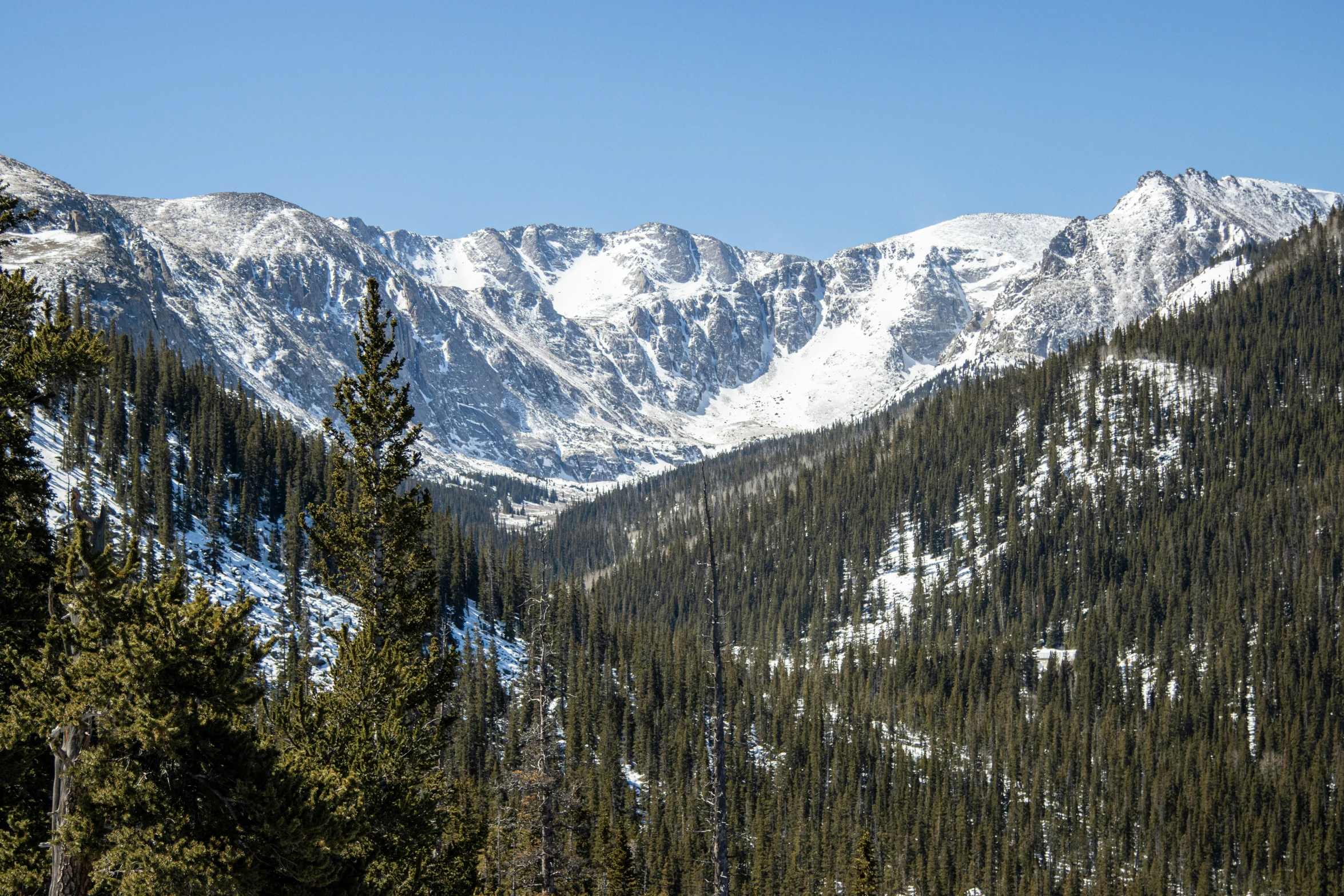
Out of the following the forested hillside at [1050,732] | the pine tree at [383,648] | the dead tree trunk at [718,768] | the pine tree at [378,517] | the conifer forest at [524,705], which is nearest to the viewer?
the conifer forest at [524,705]

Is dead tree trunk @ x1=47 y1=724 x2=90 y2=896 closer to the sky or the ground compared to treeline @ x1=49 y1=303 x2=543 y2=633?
closer to the ground

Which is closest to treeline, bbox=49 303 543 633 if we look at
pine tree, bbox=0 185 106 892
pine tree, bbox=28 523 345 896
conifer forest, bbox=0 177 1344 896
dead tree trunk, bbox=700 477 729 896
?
conifer forest, bbox=0 177 1344 896

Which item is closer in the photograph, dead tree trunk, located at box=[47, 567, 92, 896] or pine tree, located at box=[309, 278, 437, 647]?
dead tree trunk, located at box=[47, 567, 92, 896]

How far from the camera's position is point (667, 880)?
246 feet

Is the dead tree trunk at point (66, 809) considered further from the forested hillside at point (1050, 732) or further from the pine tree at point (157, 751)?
the forested hillside at point (1050, 732)

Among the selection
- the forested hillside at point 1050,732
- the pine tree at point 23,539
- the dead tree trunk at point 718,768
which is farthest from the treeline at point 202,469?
the dead tree trunk at point 718,768

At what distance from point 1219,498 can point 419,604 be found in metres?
212

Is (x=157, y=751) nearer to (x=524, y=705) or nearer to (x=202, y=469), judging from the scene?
(x=524, y=705)

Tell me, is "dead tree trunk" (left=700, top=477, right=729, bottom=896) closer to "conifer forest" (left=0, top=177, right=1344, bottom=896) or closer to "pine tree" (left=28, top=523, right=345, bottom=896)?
"conifer forest" (left=0, top=177, right=1344, bottom=896)

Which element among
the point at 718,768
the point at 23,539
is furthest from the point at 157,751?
the point at 718,768

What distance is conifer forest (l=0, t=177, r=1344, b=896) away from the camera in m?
15.5

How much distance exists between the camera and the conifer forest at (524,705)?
15.5 meters

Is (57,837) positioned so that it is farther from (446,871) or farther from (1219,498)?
(1219,498)

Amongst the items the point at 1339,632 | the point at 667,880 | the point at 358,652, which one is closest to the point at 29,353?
the point at 358,652
